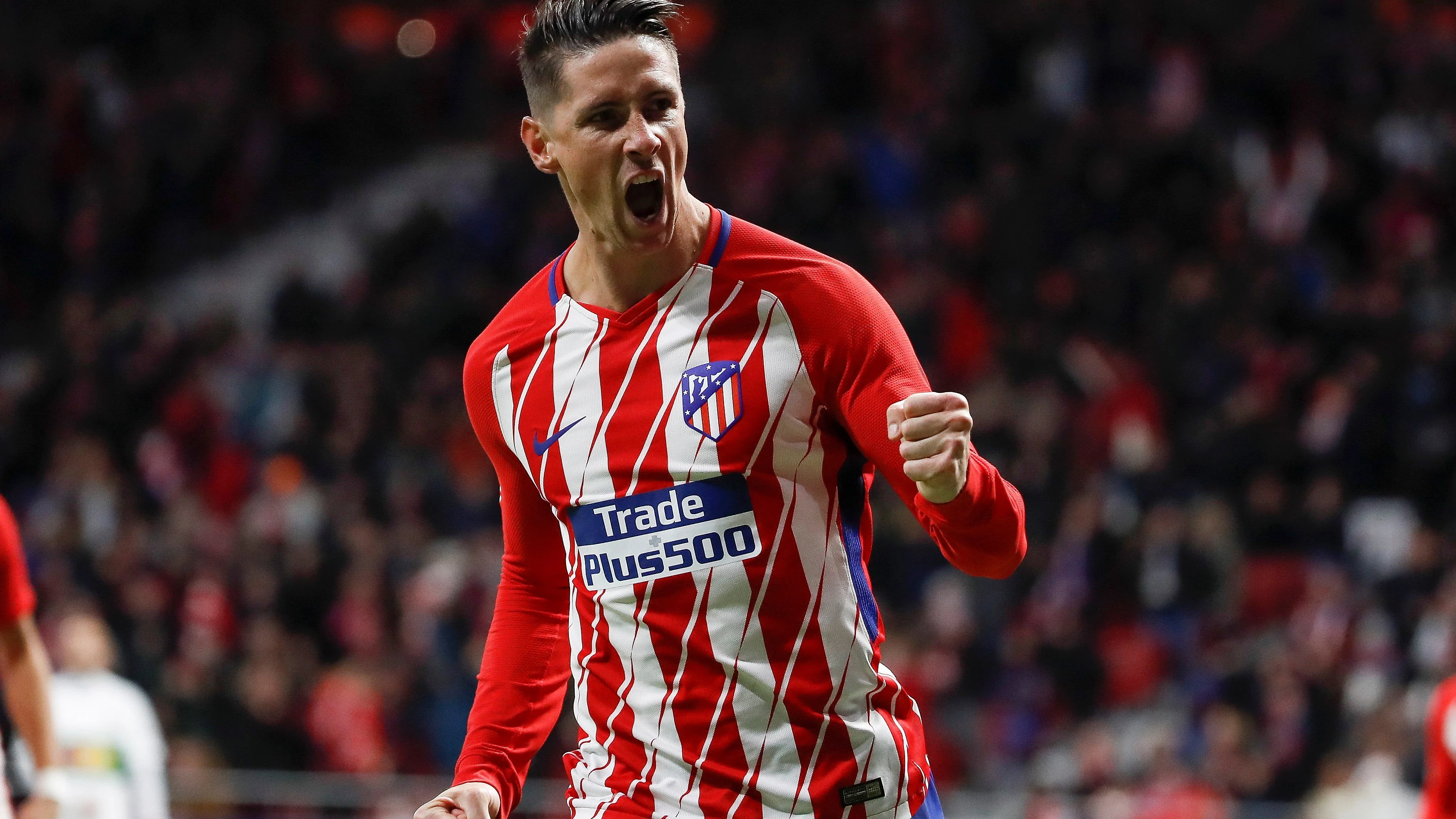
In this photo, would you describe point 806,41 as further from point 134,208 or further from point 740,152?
point 134,208

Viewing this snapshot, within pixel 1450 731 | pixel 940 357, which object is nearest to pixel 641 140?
pixel 1450 731

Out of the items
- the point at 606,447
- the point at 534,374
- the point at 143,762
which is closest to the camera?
the point at 606,447

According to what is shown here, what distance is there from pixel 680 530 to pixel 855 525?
0.30 meters

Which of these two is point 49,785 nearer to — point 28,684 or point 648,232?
point 28,684

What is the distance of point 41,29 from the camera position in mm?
14859

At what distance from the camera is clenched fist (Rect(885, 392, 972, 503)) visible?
2252 mm

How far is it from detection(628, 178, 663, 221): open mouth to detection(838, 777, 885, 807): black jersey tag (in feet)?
3.14

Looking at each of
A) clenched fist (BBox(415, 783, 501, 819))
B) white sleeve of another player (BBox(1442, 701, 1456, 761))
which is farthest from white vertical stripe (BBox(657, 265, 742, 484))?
white sleeve of another player (BBox(1442, 701, 1456, 761))

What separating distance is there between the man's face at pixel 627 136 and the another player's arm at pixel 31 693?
6.87 feet

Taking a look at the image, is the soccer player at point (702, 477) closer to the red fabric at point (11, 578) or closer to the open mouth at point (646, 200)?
the open mouth at point (646, 200)

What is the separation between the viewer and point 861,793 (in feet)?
8.90

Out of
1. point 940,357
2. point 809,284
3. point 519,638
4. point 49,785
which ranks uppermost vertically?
point 809,284

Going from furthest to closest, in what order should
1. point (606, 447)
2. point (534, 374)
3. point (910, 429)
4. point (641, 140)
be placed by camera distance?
point (534, 374), point (606, 447), point (641, 140), point (910, 429)

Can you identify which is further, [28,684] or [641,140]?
[28,684]
